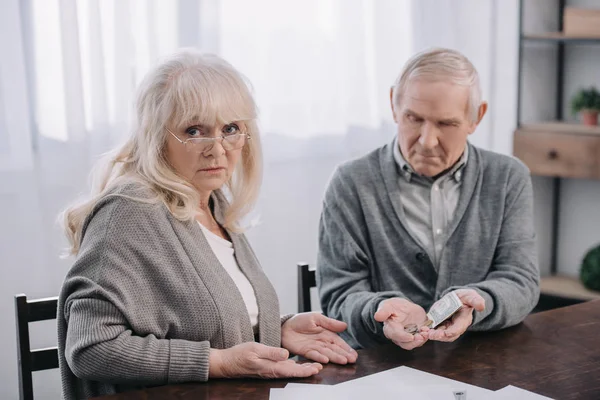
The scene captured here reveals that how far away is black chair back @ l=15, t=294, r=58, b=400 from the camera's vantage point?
165 centimetres

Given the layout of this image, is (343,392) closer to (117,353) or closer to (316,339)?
(316,339)

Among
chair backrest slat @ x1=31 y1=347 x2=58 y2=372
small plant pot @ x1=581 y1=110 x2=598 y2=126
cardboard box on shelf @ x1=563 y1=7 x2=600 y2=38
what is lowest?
chair backrest slat @ x1=31 y1=347 x2=58 y2=372

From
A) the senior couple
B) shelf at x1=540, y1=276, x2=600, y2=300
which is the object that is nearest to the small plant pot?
shelf at x1=540, y1=276, x2=600, y2=300

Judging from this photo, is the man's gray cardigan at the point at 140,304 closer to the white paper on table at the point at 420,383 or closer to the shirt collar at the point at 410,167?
the white paper on table at the point at 420,383

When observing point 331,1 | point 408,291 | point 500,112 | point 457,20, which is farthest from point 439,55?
point 500,112

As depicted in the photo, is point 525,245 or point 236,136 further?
point 525,245

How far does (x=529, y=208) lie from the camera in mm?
2098

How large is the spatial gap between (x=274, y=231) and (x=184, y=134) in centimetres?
175

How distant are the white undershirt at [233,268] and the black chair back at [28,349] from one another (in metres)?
0.34

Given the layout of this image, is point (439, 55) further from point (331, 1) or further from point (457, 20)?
point (457, 20)

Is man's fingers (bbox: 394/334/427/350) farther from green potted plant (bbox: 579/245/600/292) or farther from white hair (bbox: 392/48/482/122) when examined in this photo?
green potted plant (bbox: 579/245/600/292)

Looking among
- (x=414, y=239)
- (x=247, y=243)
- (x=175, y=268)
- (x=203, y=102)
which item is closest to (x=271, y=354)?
(x=175, y=268)

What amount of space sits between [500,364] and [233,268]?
57 centimetres

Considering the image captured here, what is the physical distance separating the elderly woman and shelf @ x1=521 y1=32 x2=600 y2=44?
2.40 metres
